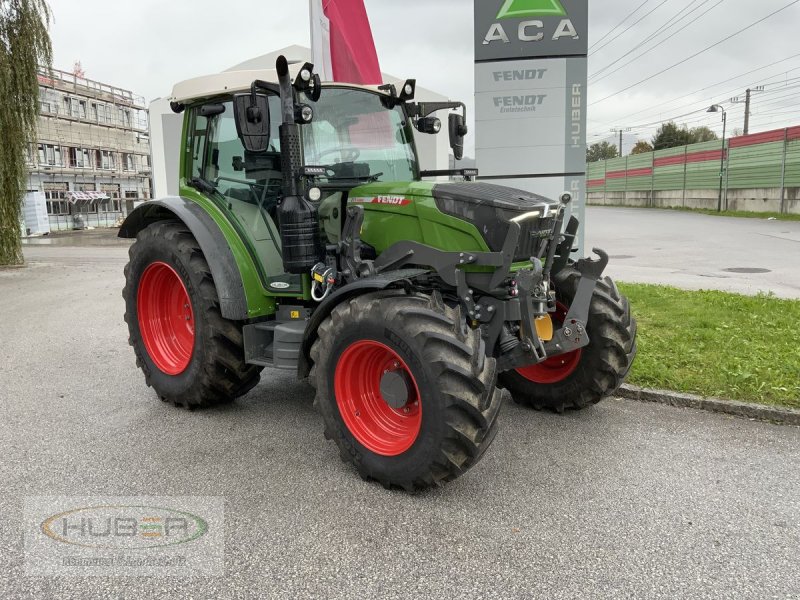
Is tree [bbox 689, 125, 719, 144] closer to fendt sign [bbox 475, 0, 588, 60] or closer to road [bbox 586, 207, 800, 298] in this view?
road [bbox 586, 207, 800, 298]

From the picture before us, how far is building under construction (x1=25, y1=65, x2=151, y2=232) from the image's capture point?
41375mm

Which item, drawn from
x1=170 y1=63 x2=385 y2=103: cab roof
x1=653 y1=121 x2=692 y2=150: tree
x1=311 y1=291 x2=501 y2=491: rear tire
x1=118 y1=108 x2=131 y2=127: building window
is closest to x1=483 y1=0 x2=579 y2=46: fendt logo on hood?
x1=170 y1=63 x2=385 y2=103: cab roof

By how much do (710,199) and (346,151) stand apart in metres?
31.4

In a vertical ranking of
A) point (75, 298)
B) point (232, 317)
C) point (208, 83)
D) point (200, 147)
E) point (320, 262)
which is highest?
point (208, 83)

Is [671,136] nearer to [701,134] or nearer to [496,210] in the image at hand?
[701,134]

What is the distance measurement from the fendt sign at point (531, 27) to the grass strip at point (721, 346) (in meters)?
3.41

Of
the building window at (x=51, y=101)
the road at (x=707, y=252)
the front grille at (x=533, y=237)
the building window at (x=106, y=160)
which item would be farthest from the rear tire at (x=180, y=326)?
the building window at (x=106, y=160)

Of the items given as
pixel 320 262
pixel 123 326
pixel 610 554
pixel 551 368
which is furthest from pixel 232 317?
pixel 123 326

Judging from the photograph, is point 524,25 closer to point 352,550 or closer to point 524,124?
point 524,124

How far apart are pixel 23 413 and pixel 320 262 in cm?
281

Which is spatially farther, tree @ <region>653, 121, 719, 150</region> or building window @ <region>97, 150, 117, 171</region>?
tree @ <region>653, 121, 719, 150</region>

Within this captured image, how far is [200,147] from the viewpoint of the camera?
535cm

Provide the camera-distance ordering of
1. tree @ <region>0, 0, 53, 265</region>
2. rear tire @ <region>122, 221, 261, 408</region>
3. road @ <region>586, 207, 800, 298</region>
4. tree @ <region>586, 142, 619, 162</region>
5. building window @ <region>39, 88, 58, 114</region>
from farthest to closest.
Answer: tree @ <region>586, 142, 619, 162</region>, building window @ <region>39, 88, 58, 114</region>, tree @ <region>0, 0, 53, 265</region>, road @ <region>586, 207, 800, 298</region>, rear tire @ <region>122, 221, 261, 408</region>

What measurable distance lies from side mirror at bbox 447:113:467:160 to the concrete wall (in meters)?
24.2
